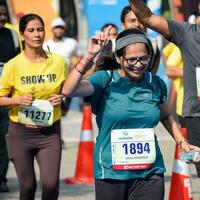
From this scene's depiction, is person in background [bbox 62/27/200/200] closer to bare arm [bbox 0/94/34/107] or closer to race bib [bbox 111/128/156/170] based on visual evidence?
race bib [bbox 111/128/156/170]

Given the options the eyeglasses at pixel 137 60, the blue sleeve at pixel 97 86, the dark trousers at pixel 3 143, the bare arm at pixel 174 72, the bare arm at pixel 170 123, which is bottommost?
the dark trousers at pixel 3 143

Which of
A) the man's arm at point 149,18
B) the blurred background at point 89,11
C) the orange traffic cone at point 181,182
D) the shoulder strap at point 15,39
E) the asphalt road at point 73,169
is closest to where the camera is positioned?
the man's arm at point 149,18

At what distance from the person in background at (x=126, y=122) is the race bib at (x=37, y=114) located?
67.9 inches

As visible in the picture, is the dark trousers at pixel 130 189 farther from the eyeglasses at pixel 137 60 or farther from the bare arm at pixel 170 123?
the eyeglasses at pixel 137 60

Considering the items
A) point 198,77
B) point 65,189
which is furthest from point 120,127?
point 65,189

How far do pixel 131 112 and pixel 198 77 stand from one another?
0.98 metres

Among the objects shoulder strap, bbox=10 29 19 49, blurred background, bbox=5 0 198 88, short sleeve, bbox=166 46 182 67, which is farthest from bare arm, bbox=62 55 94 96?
blurred background, bbox=5 0 198 88

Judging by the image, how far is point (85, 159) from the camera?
1055 centimetres

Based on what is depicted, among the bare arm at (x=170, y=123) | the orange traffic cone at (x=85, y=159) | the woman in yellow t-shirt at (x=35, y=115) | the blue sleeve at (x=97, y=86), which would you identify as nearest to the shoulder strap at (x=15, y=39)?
the orange traffic cone at (x=85, y=159)

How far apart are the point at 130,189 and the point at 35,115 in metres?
2.02

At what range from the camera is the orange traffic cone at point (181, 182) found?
8258 mm

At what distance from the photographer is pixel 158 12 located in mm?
16250

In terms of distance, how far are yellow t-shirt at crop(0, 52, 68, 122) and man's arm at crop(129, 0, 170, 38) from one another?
1327 millimetres

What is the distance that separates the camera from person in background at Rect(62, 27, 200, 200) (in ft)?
19.2
